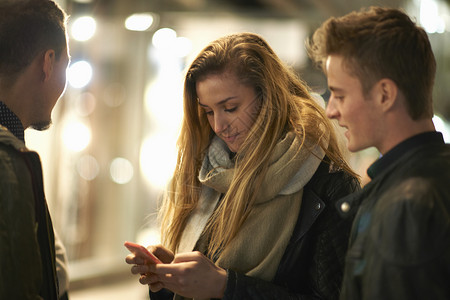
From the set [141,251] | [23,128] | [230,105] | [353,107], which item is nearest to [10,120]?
[23,128]

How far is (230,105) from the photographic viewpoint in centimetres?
199

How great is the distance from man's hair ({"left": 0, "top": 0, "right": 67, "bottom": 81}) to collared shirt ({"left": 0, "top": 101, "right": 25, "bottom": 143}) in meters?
0.10

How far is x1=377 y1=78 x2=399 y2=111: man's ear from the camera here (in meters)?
1.31

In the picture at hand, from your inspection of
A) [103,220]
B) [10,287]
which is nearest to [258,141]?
[10,287]

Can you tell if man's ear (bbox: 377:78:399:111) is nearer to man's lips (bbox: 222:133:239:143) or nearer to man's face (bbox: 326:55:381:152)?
man's face (bbox: 326:55:381:152)

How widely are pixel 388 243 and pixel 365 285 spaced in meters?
0.11

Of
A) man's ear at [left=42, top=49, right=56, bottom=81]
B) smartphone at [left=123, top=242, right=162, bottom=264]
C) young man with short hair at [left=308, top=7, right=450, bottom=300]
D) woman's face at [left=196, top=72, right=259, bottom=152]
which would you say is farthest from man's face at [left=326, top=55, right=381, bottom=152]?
man's ear at [left=42, top=49, right=56, bottom=81]

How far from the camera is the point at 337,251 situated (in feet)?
5.75

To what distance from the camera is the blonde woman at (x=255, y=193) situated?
5.82 ft

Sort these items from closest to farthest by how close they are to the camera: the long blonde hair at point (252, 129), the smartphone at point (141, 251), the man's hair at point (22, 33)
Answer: the man's hair at point (22, 33), the smartphone at point (141, 251), the long blonde hair at point (252, 129)

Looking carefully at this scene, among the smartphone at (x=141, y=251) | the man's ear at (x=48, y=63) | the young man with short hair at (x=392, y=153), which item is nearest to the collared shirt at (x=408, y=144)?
the young man with short hair at (x=392, y=153)

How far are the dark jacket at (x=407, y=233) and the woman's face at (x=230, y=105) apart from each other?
2.47ft

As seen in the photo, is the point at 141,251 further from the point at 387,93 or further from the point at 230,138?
the point at 387,93

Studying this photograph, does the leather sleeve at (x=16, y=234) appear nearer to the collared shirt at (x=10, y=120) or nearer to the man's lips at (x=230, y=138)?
the collared shirt at (x=10, y=120)
